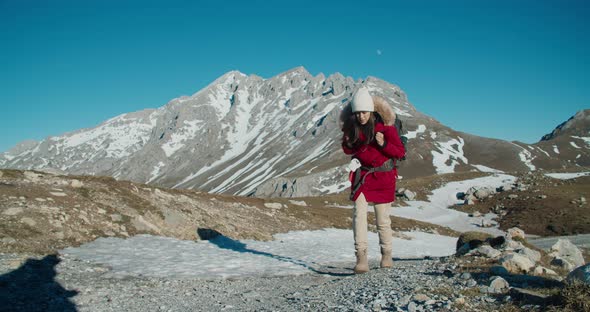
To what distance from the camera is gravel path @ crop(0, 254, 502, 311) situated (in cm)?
588

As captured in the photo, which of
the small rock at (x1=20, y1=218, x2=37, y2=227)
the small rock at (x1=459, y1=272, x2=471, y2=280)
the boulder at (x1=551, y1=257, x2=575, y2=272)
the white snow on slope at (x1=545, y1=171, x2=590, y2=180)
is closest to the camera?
the small rock at (x1=459, y1=272, x2=471, y2=280)

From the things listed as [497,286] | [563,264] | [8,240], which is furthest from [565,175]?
[8,240]

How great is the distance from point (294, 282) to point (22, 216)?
9740 millimetres

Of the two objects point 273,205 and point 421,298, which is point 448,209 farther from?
→ point 421,298

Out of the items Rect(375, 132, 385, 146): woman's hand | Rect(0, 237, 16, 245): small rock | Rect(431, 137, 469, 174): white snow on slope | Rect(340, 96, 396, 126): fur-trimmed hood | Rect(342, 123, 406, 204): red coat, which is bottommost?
Rect(0, 237, 16, 245): small rock

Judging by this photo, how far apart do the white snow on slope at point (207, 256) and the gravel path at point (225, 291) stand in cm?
84

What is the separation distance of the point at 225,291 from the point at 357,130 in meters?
4.96

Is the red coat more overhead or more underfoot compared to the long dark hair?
more underfoot

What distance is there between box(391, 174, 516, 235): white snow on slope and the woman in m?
39.7

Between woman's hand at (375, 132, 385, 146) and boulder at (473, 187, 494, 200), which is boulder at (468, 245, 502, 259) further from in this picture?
boulder at (473, 187, 494, 200)

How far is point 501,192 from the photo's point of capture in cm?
6044

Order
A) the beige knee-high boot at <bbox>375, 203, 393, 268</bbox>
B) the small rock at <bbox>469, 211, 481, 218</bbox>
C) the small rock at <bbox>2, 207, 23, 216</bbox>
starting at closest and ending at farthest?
the beige knee-high boot at <bbox>375, 203, 393, 268</bbox> < the small rock at <bbox>2, 207, 23, 216</bbox> < the small rock at <bbox>469, 211, 481, 218</bbox>

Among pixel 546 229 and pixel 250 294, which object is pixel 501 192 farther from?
pixel 250 294

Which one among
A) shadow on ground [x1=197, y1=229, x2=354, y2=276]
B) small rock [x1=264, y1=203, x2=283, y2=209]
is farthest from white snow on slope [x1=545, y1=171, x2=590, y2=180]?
shadow on ground [x1=197, y1=229, x2=354, y2=276]
